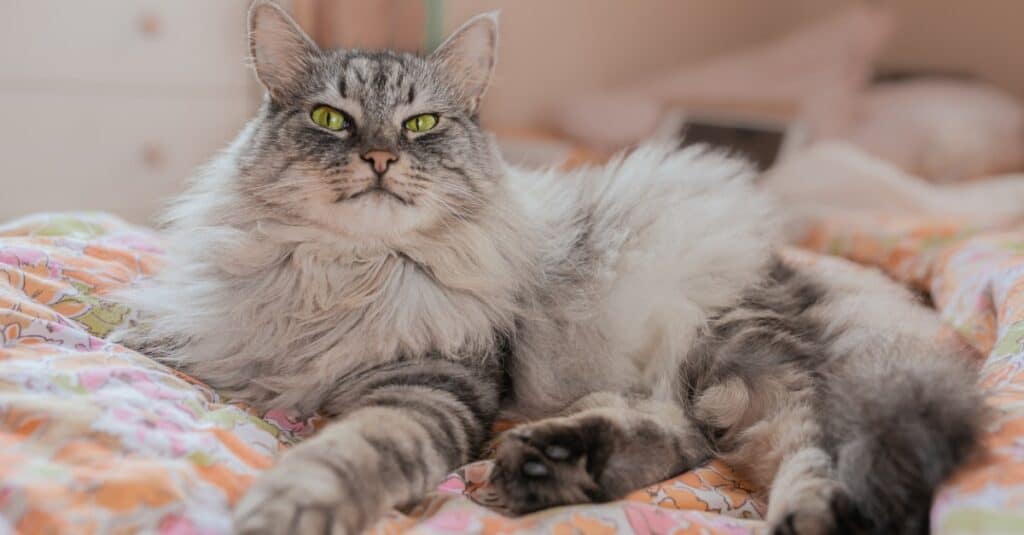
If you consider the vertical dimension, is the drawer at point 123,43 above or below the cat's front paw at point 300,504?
above

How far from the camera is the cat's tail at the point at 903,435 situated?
93 centimetres

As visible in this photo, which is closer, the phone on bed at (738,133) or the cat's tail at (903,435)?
the cat's tail at (903,435)

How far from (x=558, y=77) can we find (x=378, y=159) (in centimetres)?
328

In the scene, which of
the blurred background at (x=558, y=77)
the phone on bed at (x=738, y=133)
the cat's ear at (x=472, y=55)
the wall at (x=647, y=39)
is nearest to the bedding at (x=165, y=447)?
the cat's ear at (x=472, y=55)

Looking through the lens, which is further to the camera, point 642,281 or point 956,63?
point 956,63

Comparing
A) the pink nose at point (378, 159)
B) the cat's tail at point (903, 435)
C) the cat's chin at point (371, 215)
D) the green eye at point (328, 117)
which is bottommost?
the cat's tail at point (903, 435)

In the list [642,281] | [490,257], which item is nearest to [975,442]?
[642,281]

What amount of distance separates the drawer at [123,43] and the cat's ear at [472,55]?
1.47 m

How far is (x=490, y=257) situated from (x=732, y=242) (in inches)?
18.7

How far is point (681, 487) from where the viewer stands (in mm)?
1170

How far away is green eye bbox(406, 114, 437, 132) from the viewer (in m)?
1.37

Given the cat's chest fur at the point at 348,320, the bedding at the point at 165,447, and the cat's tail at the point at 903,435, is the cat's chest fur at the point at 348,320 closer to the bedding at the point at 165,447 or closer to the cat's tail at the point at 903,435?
the bedding at the point at 165,447

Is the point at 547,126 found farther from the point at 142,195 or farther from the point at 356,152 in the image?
the point at 356,152

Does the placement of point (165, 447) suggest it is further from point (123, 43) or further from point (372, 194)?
point (123, 43)
